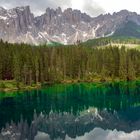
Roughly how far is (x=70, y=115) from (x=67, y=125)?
45.0 ft

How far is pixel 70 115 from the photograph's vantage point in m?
91.5

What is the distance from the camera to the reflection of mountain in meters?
68.2

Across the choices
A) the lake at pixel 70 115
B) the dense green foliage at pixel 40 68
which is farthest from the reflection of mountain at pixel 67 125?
the dense green foliage at pixel 40 68

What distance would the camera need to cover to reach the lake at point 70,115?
224ft

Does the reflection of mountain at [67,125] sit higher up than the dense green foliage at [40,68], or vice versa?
the dense green foliage at [40,68]

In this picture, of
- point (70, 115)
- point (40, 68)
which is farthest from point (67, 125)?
point (40, 68)

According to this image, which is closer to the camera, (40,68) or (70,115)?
(70,115)

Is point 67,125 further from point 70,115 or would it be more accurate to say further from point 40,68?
point 40,68

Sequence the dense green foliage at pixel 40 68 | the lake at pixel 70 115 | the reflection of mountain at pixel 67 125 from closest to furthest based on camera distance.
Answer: the lake at pixel 70 115, the reflection of mountain at pixel 67 125, the dense green foliage at pixel 40 68

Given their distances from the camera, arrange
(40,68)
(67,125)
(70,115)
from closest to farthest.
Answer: (67,125), (70,115), (40,68)

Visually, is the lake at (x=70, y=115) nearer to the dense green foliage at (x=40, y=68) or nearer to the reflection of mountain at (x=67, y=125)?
the reflection of mountain at (x=67, y=125)

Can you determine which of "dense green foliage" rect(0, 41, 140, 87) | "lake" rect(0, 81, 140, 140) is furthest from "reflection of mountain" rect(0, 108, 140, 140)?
A: "dense green foliage" rect(0, 41, 140, 87)

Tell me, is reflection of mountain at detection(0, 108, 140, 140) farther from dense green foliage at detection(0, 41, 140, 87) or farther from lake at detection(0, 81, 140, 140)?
dense green foliage at detection(0, 41, 140, 87)

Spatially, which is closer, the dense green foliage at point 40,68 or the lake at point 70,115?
the lake at point 70,115
